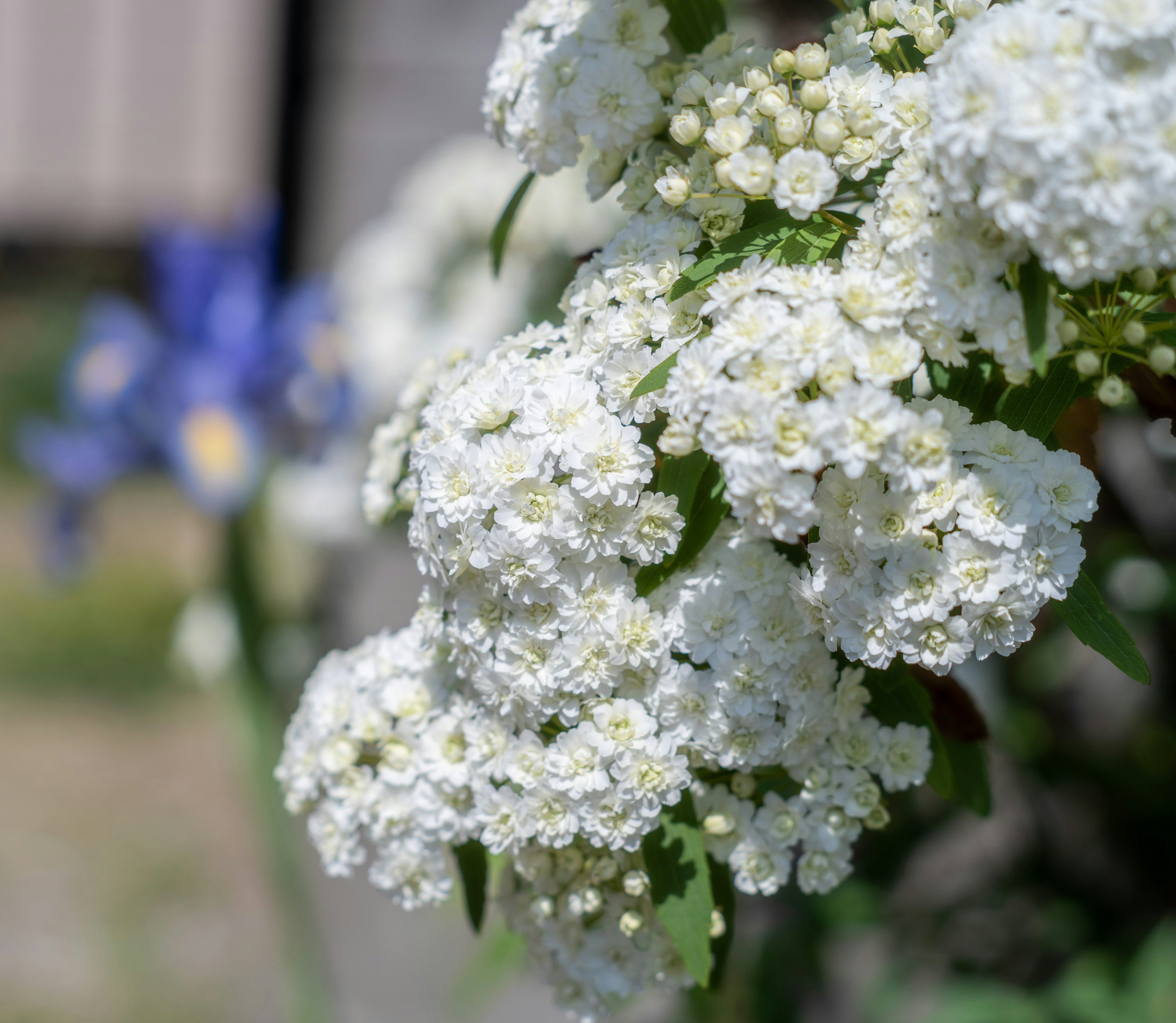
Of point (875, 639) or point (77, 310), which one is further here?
point (77, 310)

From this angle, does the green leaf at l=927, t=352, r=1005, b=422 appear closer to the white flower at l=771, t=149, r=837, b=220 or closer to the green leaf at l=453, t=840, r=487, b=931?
the white flower at l=771, t=149, r=837, b=220

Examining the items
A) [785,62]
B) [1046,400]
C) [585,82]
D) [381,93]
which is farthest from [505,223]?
[381,93]

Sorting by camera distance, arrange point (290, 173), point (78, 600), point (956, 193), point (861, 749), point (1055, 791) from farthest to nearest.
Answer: point (78, 600), point (290, 173), point (1055, 791), point (861, 749), point (956, 193)

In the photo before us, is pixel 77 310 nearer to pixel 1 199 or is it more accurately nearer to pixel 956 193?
pixel 1 199

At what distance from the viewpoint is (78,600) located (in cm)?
399

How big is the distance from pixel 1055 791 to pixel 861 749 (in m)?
0.98

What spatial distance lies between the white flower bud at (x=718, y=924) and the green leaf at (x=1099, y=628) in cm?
25

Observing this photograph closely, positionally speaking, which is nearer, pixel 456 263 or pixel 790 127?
pixel 790 127

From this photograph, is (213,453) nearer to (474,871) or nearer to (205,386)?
(205,386)

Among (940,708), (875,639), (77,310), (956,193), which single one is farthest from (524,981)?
(77,310)

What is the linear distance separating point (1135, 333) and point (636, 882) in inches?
14.2

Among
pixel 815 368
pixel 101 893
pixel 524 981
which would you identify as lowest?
pixel 101 893

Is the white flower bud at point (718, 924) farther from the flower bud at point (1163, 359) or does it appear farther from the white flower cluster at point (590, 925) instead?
the flower bud at point (1163, 359)

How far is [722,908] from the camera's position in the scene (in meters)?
0.63
